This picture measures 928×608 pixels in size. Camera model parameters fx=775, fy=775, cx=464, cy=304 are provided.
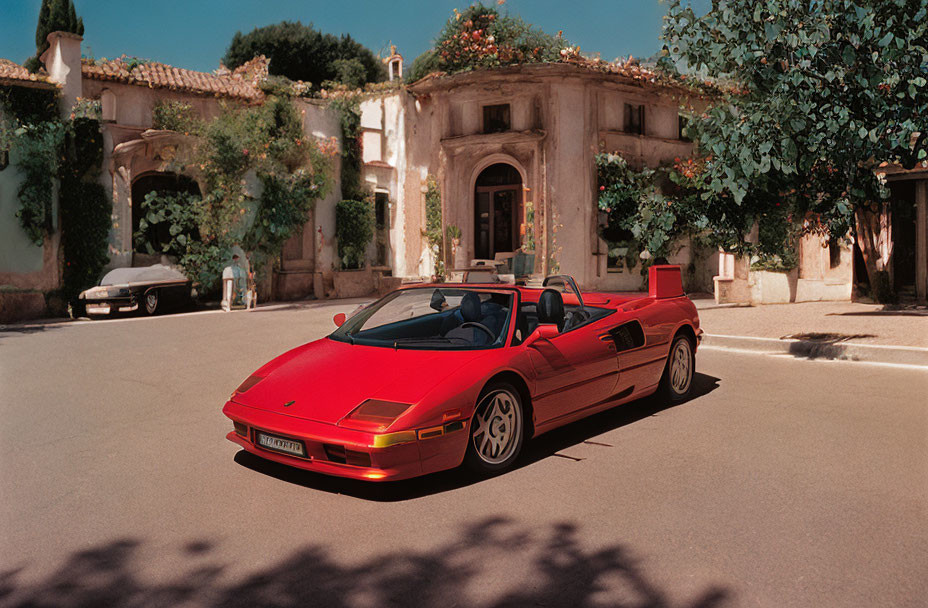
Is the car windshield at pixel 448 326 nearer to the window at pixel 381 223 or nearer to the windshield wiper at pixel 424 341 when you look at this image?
the windshield wiper at pixel 424 341

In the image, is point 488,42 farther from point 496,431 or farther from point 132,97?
point 496,431

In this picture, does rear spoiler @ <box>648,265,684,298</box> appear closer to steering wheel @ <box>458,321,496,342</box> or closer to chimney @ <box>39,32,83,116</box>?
steering wheel @ <box>458,321,496,342</box>

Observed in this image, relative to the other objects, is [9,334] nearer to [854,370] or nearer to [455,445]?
[455,445]

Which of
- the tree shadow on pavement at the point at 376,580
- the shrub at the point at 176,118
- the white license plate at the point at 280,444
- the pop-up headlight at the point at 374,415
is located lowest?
the tree shadow on pavement at the point at 376,580

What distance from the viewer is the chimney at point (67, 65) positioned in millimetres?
19141

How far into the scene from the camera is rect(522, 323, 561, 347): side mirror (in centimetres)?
530

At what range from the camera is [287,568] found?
135 inches

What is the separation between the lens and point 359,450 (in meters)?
4.25

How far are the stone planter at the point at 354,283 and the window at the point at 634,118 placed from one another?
31.5ft

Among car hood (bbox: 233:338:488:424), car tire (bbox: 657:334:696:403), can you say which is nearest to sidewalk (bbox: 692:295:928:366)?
car tire (bbox: 657:334:696:403)

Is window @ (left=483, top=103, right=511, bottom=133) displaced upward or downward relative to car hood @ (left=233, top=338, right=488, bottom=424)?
upward

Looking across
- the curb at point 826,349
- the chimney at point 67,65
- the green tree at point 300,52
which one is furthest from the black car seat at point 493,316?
the green tree at point 300,52

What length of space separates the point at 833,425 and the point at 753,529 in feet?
9.32

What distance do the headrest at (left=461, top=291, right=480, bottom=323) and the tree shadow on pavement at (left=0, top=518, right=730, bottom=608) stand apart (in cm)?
225
